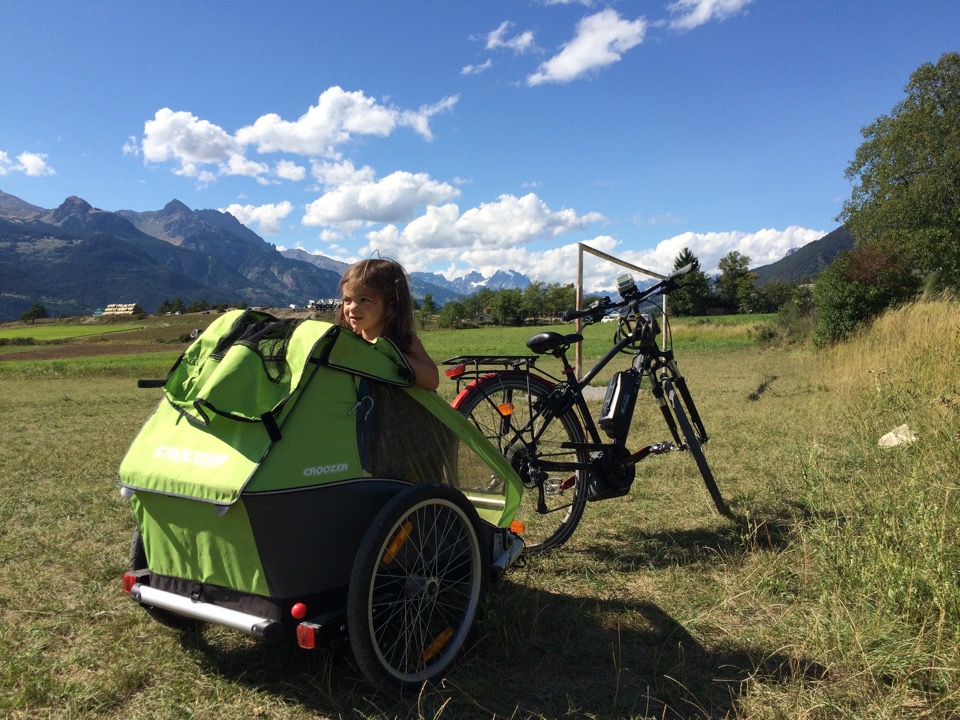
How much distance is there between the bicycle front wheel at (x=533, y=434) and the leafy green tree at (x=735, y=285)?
289 ft

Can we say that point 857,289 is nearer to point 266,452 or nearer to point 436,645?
point 436,645

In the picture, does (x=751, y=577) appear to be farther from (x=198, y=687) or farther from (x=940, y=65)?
(x=940, y=65)

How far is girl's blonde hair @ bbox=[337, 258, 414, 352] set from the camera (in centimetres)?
303

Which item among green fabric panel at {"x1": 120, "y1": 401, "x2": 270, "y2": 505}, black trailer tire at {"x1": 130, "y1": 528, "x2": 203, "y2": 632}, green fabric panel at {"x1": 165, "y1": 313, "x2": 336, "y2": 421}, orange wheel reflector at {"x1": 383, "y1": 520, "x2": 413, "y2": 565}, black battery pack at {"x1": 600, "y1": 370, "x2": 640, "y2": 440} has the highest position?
green fabric panel at {"x1": 165, "y1": 313, "x2": 336, "y2": 421}

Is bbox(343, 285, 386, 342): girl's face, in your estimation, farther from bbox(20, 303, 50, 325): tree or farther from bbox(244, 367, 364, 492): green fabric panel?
bbox(20, 303, 50, 325): tree

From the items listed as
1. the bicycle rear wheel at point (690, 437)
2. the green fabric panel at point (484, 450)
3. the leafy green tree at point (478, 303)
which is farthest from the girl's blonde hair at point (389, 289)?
the leafy green tree at point (478, 303)

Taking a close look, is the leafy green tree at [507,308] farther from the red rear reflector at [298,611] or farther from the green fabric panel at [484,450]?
the red rear reflector at [298,611]

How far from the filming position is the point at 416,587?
2432mm

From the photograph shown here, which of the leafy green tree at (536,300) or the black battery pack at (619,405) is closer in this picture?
the black battery pack at (619,405)

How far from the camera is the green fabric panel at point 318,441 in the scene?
213cm

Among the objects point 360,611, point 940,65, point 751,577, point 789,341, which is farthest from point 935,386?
point 940,65

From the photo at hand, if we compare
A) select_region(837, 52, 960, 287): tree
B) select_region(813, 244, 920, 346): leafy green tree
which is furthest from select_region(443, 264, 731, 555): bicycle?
select_region(837, 52, 960, 287): tree

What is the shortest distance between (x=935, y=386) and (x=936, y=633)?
179 inches

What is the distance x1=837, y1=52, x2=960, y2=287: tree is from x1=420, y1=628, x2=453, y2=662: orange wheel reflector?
4276 cm
